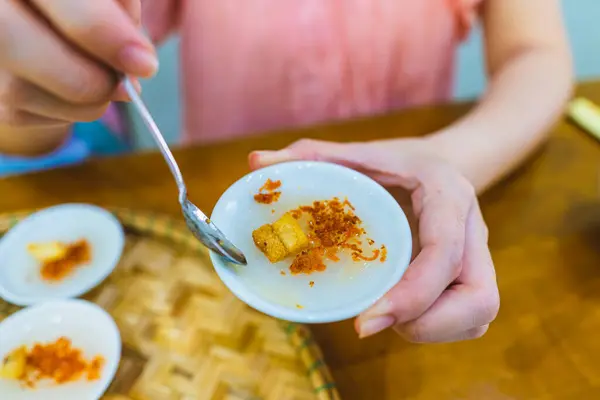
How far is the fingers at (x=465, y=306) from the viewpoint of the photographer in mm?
573

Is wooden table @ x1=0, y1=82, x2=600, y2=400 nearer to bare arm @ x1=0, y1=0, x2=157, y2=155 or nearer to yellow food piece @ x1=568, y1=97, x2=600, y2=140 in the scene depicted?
yellow food piece @ x1=568, y1=97, x2=600, y2=140

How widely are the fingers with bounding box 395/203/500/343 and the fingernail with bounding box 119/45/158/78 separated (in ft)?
1.41

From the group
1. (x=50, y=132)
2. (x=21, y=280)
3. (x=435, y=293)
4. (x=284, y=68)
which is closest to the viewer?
(x=435, y=293)

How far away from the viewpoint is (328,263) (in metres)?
0.61

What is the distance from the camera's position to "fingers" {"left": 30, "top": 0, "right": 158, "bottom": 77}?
0.49 metres

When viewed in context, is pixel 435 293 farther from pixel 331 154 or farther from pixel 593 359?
pixel 593 359

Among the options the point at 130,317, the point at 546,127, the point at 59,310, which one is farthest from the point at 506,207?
the point at 59,310

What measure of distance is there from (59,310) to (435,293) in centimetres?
60

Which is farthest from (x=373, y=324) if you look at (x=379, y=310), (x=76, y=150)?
(x=76, y=150)

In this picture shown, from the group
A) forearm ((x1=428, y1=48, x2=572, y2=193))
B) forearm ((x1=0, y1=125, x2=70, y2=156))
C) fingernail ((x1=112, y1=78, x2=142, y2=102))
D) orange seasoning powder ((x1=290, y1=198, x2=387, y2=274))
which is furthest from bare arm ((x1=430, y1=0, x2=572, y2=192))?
forearm ((x1=0, y1=125, x2=70, y2=156))

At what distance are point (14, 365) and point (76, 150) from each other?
677 mm

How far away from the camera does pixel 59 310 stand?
0.78 m

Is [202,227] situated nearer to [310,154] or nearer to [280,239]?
[280,239]

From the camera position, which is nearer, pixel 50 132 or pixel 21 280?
pixel 21 280
